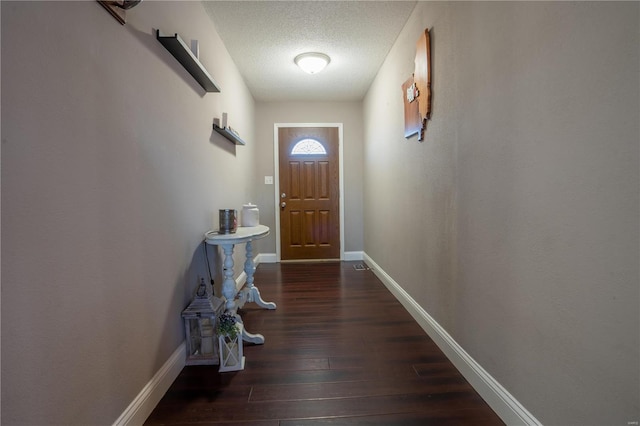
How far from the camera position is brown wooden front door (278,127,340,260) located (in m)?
4.17

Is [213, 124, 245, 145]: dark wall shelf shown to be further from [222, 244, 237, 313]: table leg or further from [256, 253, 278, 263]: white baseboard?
[256, 253, 278, 263]: white baseboard

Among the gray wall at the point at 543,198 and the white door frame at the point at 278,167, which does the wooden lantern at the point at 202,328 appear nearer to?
the gray wall at the point at 543,198

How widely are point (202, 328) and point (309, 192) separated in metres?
2.79

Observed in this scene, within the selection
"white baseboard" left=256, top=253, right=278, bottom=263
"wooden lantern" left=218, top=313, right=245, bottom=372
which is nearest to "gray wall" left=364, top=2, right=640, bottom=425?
"wooden lantern" left=218, top=313, right=245, bottom=372

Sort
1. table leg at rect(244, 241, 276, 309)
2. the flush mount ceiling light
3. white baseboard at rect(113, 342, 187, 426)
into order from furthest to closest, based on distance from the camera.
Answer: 1. the flush mount ceiling light
2. table leg at rect(244, 241, 276, 309)
3. white baseboard at rect(113, 342, 187, 426)

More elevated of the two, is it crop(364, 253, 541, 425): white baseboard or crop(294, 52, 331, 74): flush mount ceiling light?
crop(294, 52, 331, 74): flush mount ceiling light

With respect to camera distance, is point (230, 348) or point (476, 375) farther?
point (230, 348)

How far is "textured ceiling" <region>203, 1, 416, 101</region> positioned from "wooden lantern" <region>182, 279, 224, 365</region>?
6.58ft

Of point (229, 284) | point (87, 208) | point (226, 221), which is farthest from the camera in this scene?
point (226, 221)

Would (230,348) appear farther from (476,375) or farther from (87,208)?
(476,375)

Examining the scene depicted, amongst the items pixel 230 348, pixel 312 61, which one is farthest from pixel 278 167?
pixel 230 348

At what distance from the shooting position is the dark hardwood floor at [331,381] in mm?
1220

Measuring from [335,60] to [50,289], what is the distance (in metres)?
2.90

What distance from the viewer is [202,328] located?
64.7 inches
